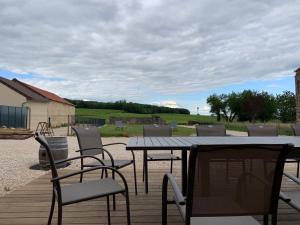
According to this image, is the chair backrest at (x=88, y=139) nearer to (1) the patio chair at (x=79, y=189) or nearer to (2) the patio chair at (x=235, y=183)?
(1) the patio chair at (x=79, y=189)

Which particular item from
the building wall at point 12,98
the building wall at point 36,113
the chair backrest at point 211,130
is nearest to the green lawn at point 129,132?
the building wall at point 36,113

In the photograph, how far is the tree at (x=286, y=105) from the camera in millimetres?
55850

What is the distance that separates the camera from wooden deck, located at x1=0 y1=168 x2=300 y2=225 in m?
3.48

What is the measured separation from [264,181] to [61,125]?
148 ft

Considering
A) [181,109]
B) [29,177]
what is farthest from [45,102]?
[181,109]

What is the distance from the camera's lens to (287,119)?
55.3 m

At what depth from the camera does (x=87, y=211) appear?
3.84 m

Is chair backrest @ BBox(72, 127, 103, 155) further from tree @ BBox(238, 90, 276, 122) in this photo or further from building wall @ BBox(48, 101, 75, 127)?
tree @ BBox(238, 90, 276, 122)

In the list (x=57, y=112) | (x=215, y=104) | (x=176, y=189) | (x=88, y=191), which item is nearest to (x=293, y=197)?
(x=176, y=189)

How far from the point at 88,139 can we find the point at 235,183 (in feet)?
9.66

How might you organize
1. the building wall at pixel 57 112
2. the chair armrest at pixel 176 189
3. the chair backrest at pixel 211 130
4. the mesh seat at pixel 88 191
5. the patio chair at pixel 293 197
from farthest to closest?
the building wall at pixel 57 112 < the chair backrest at pixel 211 130 < the mesh seat at pixel 88 191 < the patio chair at pixel 293 197 < the chair armrest at pixel 176 189

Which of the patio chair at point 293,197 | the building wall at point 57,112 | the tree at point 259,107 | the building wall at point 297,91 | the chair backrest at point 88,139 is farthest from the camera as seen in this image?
the tree at point 259,107

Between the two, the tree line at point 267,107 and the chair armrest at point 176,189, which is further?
the tree line at point 267,107

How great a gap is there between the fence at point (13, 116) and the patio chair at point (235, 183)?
28.7 m
